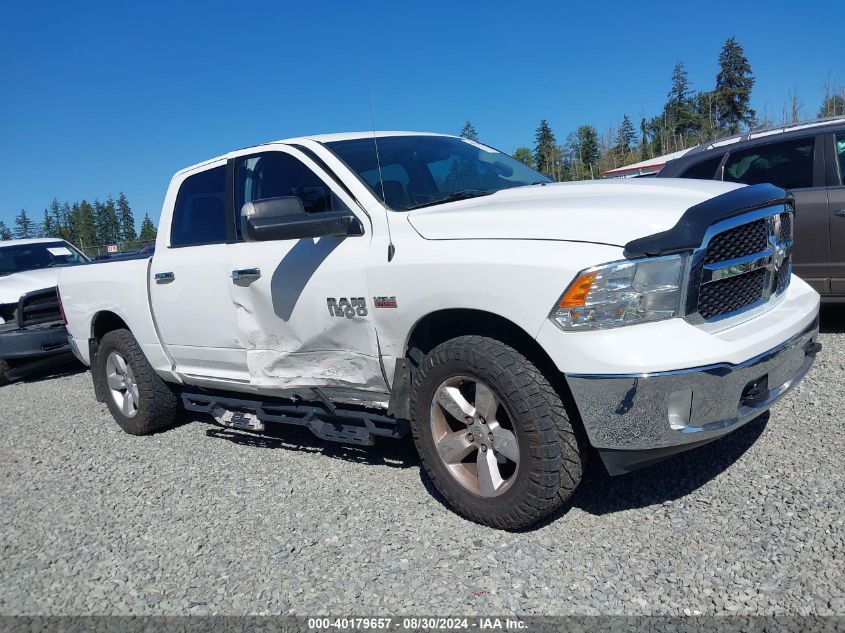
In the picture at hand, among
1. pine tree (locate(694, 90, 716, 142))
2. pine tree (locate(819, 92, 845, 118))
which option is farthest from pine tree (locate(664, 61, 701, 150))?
pine tree (locate(819, 92, 845, 118))

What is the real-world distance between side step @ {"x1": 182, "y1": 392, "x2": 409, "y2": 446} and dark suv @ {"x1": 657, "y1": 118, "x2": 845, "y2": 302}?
13.4ft

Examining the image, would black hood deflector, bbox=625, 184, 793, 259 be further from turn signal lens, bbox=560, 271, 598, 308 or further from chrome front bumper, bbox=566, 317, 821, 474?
chrome front bumper, bbox=566, 317, 821, 474

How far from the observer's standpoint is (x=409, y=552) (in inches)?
114

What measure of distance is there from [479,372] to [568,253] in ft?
2.12

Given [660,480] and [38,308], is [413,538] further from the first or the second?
[38,308]

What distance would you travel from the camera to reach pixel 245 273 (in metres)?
3.80

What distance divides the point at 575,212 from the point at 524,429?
36.4 inches

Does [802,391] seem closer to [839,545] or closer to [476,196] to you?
[839,545]

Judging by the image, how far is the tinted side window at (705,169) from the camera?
19.7 ft

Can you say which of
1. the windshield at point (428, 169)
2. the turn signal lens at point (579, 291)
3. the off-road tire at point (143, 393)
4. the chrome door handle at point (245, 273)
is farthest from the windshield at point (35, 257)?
the turn signal lens at point (579, 291)

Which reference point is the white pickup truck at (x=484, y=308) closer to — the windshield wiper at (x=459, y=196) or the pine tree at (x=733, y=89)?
the windshield wiper at (x=459, y=196)

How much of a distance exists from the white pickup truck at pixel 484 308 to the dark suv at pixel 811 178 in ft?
8.00

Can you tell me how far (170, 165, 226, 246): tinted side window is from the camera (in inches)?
168

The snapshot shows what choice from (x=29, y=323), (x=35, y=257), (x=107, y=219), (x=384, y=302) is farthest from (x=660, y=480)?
(x=107, y=219)
